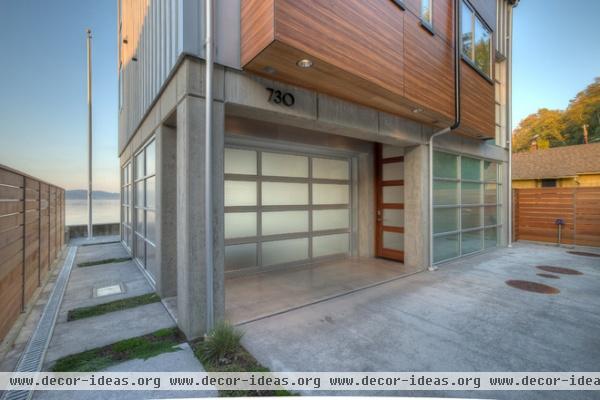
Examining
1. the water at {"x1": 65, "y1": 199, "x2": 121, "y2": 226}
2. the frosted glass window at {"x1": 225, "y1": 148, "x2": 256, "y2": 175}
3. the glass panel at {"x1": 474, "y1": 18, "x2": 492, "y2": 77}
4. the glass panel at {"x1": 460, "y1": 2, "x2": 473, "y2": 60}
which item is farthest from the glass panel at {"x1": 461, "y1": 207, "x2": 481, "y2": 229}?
the water at {"x1": 65, "y1": 199, "x2": 121, "y2": 226}

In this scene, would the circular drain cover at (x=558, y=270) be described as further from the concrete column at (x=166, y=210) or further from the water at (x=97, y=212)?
the water at (x=97, y=212)

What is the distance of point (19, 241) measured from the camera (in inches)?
145

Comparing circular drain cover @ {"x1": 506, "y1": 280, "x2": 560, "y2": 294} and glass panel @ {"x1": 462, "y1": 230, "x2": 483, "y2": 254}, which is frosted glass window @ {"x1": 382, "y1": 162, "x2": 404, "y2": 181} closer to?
glass panel @ {"x1": 462, "y1": 230, "x2": 483, "y2": 254}

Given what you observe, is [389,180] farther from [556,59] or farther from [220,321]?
[556,59]

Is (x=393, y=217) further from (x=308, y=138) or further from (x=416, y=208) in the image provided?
(x=308, y=138)

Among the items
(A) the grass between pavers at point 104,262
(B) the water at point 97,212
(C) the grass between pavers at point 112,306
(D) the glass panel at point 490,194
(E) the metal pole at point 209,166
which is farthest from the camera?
(B) the water at point 97,212

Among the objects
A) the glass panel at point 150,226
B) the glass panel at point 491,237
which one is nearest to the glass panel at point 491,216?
the glass panel at point 491,237

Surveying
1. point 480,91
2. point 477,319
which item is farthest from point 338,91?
point 480,91

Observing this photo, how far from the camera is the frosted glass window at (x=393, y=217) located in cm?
682

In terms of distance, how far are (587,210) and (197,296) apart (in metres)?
11.9

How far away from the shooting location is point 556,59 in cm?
2566

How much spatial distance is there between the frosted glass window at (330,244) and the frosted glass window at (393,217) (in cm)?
114

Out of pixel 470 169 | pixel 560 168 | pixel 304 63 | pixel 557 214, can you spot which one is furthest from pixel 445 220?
pixel 560 168

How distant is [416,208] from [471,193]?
9.68 ft
